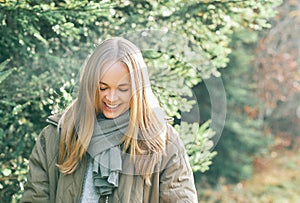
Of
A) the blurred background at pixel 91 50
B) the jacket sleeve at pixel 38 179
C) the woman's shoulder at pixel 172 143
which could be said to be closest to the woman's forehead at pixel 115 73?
the woman's shoulder at pixel 172 143

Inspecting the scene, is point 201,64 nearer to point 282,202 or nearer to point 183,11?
point 183,11

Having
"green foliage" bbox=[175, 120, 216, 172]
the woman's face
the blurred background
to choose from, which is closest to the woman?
the woman's face

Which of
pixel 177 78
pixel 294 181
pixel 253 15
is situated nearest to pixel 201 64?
pixel 177 78

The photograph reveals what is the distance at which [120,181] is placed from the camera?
3.04m

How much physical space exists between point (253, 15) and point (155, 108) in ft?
6.19

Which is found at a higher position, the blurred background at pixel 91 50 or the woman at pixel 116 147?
the blurred background at pixel 91 50

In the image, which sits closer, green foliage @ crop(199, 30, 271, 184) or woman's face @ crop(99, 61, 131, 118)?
woman's face @ crop(99, 61, 131, 118)

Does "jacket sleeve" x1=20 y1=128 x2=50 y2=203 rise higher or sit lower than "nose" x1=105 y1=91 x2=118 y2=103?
lower

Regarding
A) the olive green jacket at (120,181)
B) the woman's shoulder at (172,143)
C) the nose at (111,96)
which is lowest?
the olive green jacket at (120,181)

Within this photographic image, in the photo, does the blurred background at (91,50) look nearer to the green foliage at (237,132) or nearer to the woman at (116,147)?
the woman at (116,147)

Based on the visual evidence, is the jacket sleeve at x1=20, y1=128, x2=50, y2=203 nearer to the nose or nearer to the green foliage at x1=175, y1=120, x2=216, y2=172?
the nose

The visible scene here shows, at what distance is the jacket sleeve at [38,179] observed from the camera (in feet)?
10.2

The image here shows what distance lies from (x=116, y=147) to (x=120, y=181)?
6.2 inches

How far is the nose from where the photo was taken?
3.02 m
